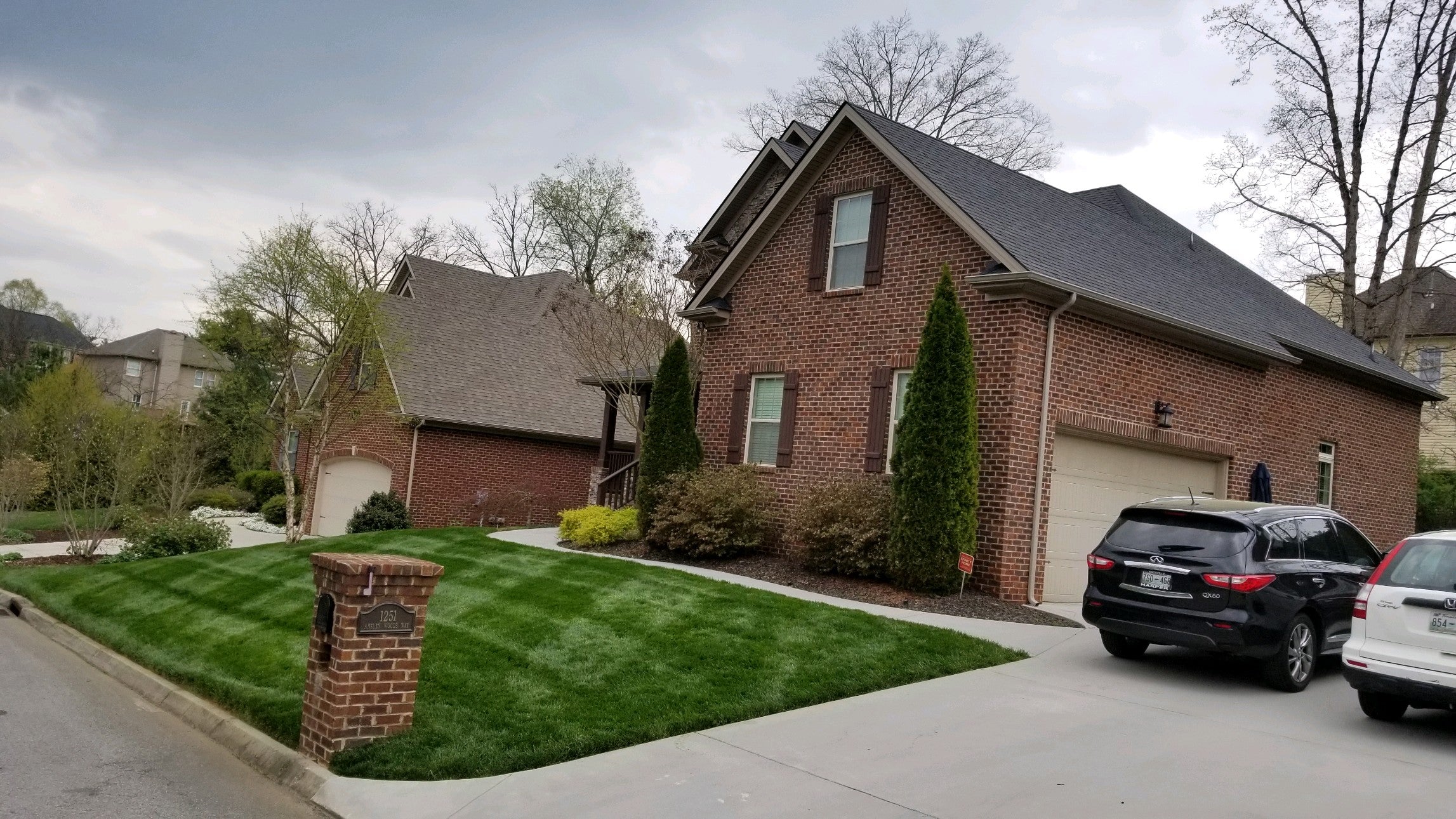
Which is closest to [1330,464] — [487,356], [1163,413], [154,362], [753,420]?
[1163,413]

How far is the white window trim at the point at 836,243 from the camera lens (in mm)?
15677

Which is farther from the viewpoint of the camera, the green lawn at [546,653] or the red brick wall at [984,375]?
the red brick wall at [984,375]

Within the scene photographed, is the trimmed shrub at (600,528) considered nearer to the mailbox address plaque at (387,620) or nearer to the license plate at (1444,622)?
the mailbox address plaque at (387,620)

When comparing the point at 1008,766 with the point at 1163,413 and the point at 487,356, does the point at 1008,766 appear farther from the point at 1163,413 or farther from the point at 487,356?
the point at 487,356

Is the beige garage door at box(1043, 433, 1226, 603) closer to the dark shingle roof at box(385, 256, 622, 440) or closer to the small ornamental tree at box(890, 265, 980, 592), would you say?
the small ornamental tree at box(890, 265, 980, 592)

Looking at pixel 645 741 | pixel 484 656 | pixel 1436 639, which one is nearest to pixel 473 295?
pixel 484 656

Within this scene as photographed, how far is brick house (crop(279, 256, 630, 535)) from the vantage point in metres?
25.2

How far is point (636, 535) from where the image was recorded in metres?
16.8

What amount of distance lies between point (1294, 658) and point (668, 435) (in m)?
9.42

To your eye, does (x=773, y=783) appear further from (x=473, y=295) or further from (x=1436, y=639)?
(x=473, y=295)

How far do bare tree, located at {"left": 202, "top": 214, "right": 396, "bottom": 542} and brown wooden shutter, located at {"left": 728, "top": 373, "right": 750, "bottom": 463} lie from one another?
788 cm

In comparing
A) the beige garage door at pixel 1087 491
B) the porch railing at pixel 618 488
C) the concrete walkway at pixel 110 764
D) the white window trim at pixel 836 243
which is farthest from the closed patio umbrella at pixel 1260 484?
the concrete walkway at pixel 110 764

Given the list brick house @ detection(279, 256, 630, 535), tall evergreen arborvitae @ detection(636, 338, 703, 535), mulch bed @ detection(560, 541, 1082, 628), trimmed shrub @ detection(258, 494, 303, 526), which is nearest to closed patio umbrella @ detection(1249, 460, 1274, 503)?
mulch bed @ detection(560, 541, 1082, 628)

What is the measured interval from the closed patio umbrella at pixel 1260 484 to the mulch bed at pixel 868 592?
5.41 m
